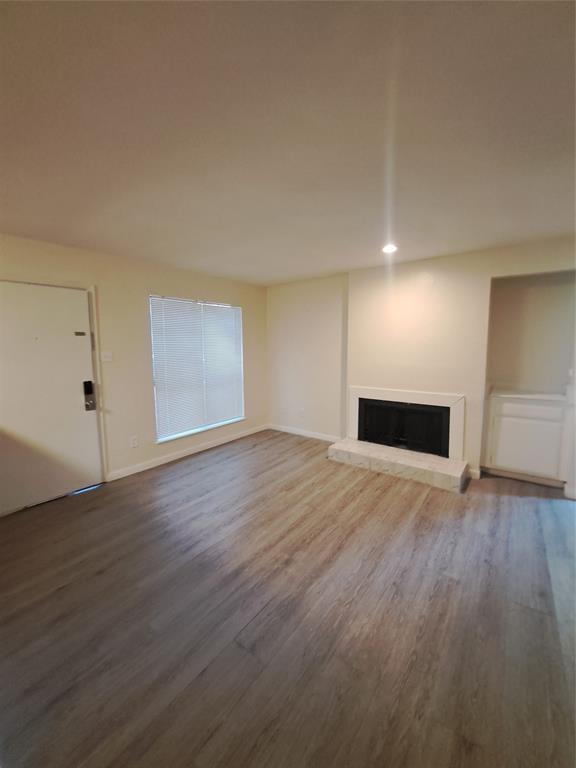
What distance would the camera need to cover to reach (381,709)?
1286 millimetres

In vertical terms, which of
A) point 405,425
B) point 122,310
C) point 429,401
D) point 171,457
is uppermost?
point 122,310

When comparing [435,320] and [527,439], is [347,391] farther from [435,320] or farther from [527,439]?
[527,439]

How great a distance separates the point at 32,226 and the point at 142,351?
4.91ft

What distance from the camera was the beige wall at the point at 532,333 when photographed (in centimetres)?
322

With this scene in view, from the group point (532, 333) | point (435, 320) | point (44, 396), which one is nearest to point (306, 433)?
point (435, 320)

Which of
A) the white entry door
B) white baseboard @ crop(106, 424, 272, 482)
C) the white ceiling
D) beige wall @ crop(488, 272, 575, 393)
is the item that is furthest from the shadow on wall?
beige wall @ crop(488, 272, 575, 393)

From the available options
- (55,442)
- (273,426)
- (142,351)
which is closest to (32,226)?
(142,351)

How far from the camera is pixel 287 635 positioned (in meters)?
1.61

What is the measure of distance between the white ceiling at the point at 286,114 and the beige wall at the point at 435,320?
28.0 inches

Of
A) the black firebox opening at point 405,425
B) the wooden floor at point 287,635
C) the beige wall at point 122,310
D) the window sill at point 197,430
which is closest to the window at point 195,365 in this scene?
the window sill at point 197,430

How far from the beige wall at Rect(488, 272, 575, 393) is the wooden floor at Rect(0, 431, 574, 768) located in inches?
52.8

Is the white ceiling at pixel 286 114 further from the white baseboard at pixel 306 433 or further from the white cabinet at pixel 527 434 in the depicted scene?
the white baseboard at pixel 306 433

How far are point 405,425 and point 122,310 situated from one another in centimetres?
364

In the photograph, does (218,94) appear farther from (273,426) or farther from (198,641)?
(273,426)
